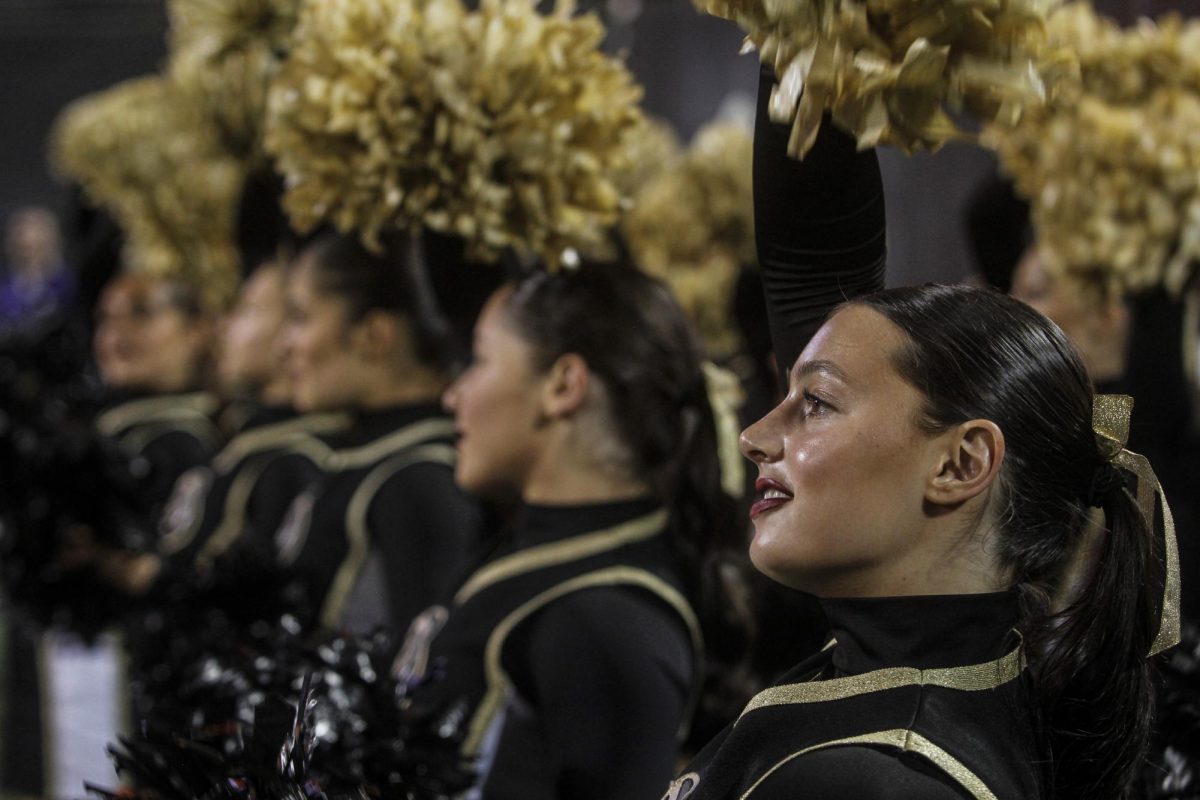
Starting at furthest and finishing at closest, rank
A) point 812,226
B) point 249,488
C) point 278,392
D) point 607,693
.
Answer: point 278,392, point 249,488, point 607,693, point 812,226

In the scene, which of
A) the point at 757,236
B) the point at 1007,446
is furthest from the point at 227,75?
the point at 1007,446

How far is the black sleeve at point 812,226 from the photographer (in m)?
1.57

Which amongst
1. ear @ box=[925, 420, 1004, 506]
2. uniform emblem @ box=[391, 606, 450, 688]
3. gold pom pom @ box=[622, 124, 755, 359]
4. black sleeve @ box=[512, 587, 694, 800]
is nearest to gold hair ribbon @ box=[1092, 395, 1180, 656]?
ear @ box=[925, 420, 1004, 506]

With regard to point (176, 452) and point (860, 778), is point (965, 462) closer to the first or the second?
point (860, 778)

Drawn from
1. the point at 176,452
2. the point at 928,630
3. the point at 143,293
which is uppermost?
the point at 928,630

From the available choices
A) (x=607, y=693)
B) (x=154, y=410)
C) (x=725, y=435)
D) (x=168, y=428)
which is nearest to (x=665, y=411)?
(x=725, y=435)

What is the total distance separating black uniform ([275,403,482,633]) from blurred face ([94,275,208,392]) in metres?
2.26

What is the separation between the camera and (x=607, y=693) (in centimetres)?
211

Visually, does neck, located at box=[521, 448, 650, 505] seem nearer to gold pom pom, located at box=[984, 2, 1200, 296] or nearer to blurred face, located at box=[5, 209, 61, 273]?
gold pom pom, located at box=[984, 2, 1200, 296]

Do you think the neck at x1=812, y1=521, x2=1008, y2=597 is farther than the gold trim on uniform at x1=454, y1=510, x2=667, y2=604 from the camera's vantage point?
No

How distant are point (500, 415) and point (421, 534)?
66cm

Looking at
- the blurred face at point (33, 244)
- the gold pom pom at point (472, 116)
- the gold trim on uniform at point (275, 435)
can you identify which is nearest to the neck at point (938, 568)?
the gold pom pom at point (472, 116)

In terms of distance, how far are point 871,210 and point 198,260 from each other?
3.83 m

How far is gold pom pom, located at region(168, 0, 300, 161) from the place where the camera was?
348 centimetres
